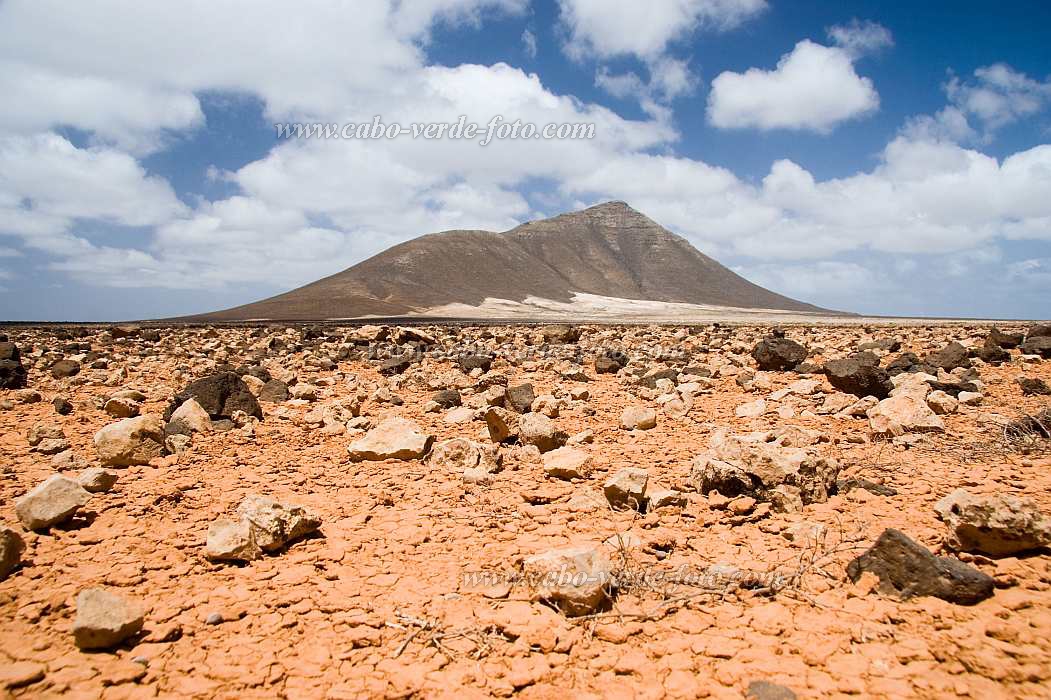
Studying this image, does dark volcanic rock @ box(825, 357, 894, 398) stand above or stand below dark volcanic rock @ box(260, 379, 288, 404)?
above

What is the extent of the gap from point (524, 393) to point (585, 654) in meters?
4.50

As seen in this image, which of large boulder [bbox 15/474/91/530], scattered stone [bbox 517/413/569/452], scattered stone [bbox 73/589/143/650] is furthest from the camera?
scattered stone [bbox 517/413/569/452]

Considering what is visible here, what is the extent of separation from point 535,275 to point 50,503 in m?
115

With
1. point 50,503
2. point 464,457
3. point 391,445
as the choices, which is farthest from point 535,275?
point 50,503

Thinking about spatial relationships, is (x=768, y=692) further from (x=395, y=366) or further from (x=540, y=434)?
(x=395, y=366)

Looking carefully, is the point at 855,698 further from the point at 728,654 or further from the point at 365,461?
the point at 365,461

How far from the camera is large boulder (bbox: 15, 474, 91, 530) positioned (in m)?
3.19

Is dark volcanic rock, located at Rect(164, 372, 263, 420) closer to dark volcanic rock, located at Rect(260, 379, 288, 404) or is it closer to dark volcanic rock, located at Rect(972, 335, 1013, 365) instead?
dark volcanic rock, located at Rect(260, 379, 288, 404)

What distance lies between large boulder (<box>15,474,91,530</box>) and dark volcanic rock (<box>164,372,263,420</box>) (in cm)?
250

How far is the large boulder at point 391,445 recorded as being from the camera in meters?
4.73

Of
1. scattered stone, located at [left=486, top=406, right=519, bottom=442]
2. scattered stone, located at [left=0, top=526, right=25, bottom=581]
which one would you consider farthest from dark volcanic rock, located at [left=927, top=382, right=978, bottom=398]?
scattered stone, located at [left=0, top=526, right=25, bottom=581]

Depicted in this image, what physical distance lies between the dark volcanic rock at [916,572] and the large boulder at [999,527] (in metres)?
0.31

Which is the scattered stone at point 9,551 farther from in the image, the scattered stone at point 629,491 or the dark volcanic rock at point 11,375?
the dark volcanic rock at point 11,375

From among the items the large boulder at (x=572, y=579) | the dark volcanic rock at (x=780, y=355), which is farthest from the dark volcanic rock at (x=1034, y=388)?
the large boulder at (x=572, y=579)
